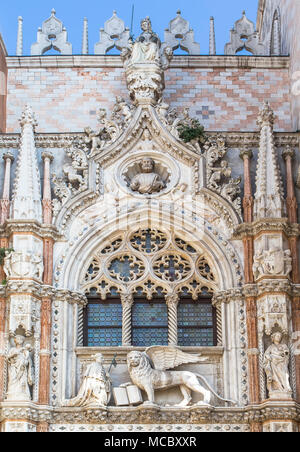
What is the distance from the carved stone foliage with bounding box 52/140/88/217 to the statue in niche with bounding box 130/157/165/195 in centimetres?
99

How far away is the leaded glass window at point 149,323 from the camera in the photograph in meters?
22.0

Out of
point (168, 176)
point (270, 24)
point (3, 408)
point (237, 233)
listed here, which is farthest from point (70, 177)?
point (270, 24)

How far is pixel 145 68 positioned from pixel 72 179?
2770 mm

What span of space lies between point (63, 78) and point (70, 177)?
359cm

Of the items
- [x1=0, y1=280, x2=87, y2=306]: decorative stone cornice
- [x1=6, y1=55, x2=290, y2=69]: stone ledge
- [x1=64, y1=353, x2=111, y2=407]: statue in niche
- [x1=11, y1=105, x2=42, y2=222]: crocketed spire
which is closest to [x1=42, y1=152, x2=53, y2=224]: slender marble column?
[x1=11, y1=105, x2=42, y2=222]: crocketed spire

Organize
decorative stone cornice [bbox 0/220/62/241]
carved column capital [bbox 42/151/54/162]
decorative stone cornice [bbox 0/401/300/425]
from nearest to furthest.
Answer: decorative stone cornice [bbox 0/401/300/425] → decorative stone cornice [bbox 0/220/62/241] → carved column capital [bbox 42/151/54/162]

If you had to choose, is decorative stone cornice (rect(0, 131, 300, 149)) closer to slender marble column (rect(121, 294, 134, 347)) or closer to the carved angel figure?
slender marble column (rect(121, 294, 134, 347))

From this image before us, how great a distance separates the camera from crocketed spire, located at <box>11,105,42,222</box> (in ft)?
72.5

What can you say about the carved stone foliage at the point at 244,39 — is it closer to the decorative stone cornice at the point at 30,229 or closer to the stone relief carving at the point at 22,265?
the decorative stone cornice at the point at 30,229

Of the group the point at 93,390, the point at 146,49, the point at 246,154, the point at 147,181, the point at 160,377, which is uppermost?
the point at 146,49

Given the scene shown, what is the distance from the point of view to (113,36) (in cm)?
2698

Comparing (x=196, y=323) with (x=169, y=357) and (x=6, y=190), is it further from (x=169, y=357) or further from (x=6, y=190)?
(x=6, y=190)

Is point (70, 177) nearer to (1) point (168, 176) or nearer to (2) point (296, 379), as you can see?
(1) point (168, 176)

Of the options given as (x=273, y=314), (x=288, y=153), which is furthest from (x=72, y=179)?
(x=273, y=314)
